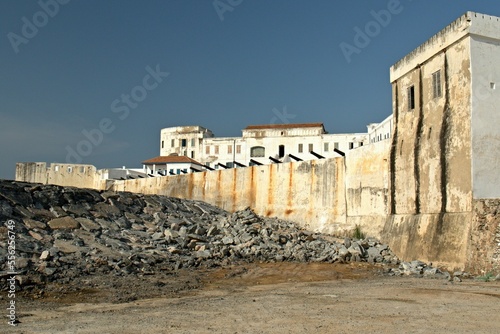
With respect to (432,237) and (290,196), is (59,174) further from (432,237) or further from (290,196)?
(432,237)

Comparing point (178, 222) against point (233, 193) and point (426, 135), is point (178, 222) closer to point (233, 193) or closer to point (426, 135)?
point (233, 193)

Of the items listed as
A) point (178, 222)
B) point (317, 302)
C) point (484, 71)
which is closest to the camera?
point (317, 302)

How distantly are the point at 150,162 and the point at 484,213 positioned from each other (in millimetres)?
46105

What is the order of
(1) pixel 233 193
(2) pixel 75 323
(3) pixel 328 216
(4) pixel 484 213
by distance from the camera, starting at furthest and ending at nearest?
(1) pixel 233 193 < (3) pixel 328 216 < (4) pixel 484 213 < (2) pixel 75 323

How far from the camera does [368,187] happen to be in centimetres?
1941

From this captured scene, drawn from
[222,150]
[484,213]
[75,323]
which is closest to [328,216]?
[484,213]

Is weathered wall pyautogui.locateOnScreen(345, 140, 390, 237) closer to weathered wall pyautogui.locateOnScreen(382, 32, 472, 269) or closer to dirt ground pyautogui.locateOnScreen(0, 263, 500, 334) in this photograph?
weathered wall pyautogui.locateOnScreen(382, 32, 472, 269)

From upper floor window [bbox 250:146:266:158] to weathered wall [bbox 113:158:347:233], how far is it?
23.6 metres

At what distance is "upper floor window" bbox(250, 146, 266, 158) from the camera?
5356cm

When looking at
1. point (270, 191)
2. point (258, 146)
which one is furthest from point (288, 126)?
point (270, 191)

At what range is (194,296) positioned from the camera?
34.6 ft

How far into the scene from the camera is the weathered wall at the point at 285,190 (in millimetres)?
21422

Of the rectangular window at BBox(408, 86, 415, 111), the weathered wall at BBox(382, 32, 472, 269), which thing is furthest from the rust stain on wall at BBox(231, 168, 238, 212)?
the rectangular window at BBox(408, 86, 415, 111)

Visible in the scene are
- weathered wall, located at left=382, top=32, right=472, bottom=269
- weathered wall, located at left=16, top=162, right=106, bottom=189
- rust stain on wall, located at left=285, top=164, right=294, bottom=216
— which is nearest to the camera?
weathered wall, located at left=382, top=32, right=472, bottom=269
